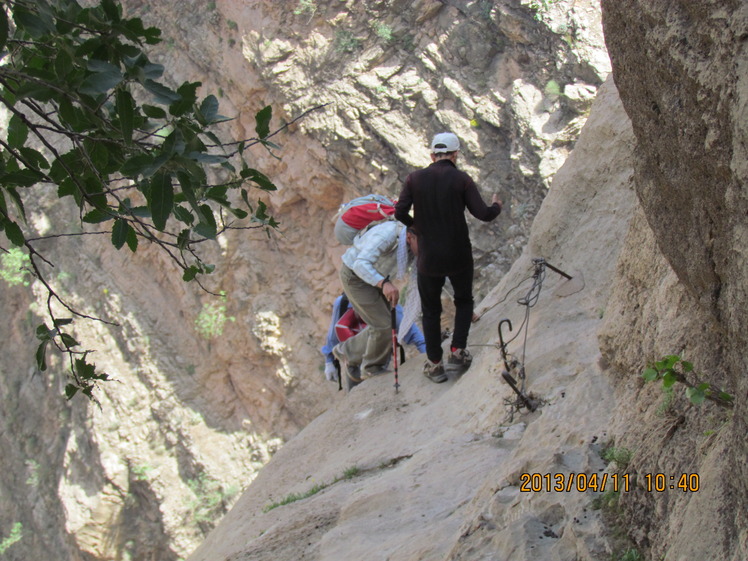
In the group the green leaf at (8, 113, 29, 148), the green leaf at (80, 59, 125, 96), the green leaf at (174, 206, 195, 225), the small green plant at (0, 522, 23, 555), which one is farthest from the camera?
the small green plant at (0, 522, 23, 555)

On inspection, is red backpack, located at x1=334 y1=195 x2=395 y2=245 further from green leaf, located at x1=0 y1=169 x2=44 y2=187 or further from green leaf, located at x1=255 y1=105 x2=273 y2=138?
green leaf, located at x1=0 y1=169 x2=44 y2=187

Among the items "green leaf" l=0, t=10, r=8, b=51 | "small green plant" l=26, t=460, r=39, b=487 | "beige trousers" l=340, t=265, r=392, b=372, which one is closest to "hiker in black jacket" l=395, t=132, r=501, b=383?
"beige trousers" l=340, t=265, r=392, b=372

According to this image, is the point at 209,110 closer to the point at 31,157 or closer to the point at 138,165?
the point at 138,165

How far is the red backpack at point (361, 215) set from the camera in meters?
6.10

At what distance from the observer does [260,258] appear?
14266mm

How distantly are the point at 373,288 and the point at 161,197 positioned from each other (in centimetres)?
463

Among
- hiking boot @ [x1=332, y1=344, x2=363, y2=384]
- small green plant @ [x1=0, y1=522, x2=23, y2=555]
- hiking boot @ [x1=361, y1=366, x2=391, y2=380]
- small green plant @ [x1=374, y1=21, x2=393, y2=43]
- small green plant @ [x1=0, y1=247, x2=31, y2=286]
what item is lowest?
hiking boot @ [x1=361, y1=366, x2=391, y2=380]

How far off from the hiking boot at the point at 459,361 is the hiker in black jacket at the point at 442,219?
0.33 meters

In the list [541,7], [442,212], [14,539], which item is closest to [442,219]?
[442,212]

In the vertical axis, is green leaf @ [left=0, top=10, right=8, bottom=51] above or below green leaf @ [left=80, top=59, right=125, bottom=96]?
above

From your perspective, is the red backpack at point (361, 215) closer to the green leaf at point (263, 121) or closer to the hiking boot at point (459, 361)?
the hiking boot at point (459, 361)

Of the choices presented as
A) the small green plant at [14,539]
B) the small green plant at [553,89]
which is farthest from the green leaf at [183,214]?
the small green plant at [14,539]

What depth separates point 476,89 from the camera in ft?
38.3

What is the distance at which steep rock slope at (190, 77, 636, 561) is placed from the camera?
2.67 metres
